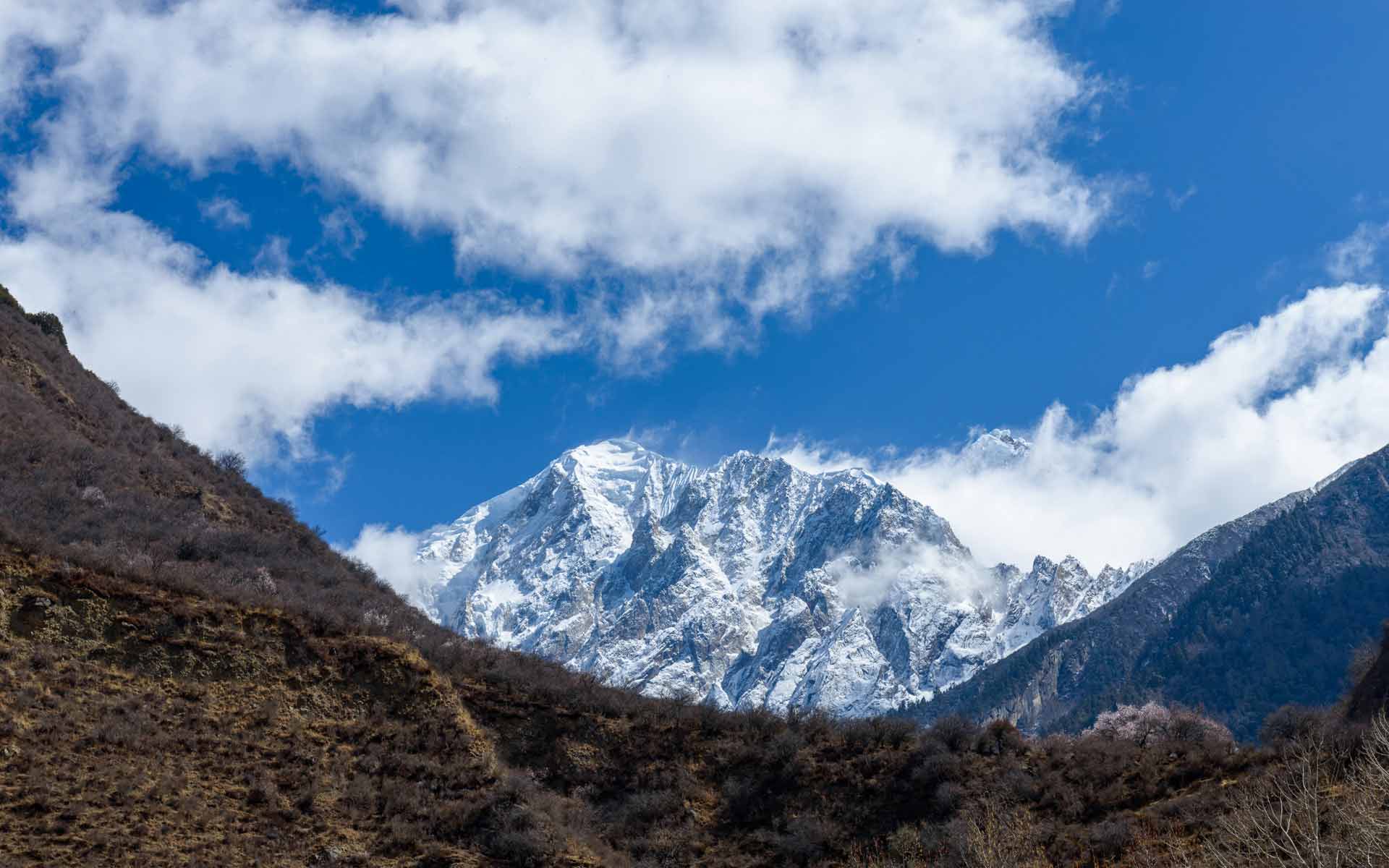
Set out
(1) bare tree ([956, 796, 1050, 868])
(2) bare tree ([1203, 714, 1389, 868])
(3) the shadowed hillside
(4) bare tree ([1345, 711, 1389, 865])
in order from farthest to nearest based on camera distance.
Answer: (3) the shadowed hillside < (1) bare tree ([956, 796, 1050, 868]) < (2) bare tree ([1203, 714, 1389, 868]) < (4) bare tree ([1345, 711, 1389, 865])

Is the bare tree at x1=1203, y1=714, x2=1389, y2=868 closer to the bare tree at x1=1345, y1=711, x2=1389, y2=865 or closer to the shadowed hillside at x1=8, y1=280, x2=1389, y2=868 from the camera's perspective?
the bare tree at x1=1345, y1=711, x2=1389, y2=865

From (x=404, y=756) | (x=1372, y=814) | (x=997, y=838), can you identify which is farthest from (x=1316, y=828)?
(x=404, y=756)

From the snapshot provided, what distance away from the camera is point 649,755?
36562 millimetres

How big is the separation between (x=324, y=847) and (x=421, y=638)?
12975 millimetres

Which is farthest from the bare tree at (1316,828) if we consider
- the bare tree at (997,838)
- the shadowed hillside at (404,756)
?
the bare tree at (997,838)

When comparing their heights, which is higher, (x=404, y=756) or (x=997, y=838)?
(x=404, y=756)

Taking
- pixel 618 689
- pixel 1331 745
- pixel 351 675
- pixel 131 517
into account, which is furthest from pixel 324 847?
pixel 1331 745

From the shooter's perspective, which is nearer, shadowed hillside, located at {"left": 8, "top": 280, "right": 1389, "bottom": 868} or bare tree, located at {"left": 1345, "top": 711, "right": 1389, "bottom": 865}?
bare tree, located at {"left": 1345, "top": 711, "right": 1389, "bottom": 865}

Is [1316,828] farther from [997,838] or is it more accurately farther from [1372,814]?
[997,838]

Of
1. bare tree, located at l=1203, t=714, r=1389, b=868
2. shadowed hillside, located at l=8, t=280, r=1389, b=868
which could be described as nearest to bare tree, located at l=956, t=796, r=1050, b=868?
shadowed hillside, located at l=8, t=280, r=1389, b=868

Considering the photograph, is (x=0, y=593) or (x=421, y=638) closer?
(x=0, y=593)

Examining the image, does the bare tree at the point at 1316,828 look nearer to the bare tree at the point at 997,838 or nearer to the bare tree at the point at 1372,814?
the bare tree at the point at 1372,814

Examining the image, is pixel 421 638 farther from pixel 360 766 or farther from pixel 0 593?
pixel 0 593

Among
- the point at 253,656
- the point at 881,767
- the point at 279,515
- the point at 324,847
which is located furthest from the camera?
the point at 279,515
